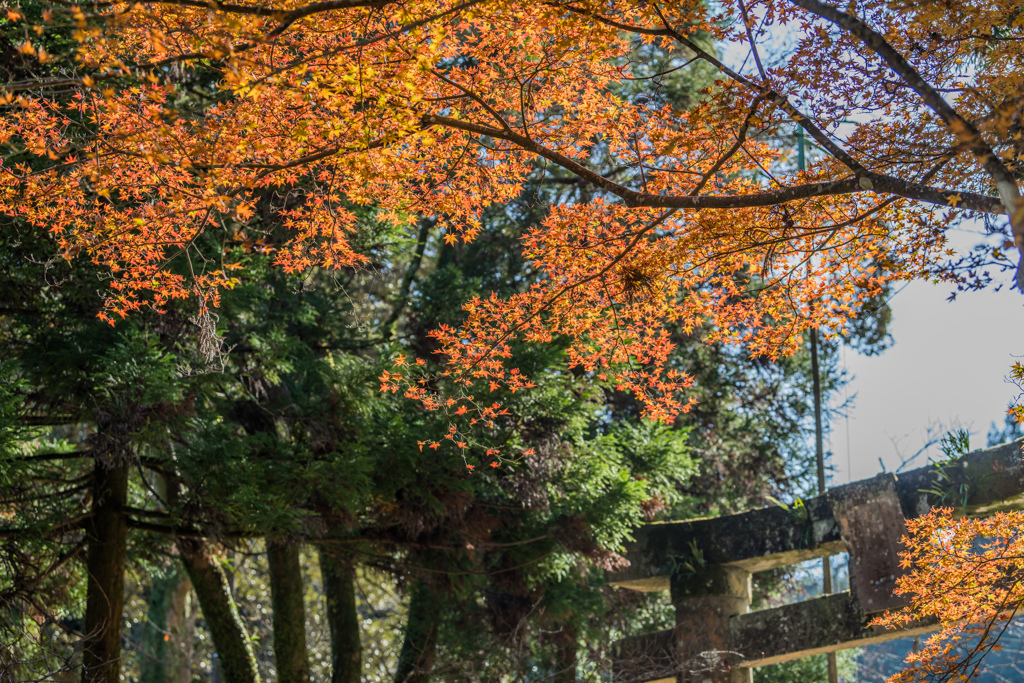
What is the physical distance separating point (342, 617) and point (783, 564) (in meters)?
5.25

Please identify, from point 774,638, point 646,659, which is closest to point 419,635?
point 646,659

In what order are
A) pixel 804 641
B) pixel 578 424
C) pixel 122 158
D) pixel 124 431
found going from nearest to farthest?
pixel 122 158
pixel 124 431
pixel 804 641
pixel 578 424

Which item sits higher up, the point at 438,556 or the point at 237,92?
the point at 237,92

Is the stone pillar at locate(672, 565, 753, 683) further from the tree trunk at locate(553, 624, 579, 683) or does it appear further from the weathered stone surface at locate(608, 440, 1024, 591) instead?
the tree trunk at locate(553, 624, 579, 683)

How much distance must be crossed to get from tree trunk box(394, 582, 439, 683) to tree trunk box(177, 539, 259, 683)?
185 cm

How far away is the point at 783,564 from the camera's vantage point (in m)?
8.09

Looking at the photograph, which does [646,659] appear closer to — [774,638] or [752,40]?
[774,638]

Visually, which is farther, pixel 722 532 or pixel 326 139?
pixel 722 532

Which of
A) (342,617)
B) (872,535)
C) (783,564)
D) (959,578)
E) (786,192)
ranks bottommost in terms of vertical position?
(342,617)

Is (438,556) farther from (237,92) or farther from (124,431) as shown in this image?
(237,92)

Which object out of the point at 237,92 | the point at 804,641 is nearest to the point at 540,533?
the point at 804,641

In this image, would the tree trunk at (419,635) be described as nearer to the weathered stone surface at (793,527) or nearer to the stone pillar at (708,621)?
the weathered stone surface at (793,527)

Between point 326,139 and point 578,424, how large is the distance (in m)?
5.04

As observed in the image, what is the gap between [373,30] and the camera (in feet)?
16.6
